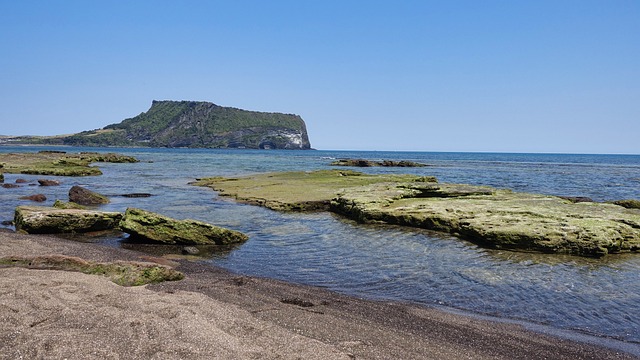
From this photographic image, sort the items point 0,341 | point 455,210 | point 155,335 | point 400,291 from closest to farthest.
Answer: point 0,341 → point 155,335 → point 400,291 → point 455,210

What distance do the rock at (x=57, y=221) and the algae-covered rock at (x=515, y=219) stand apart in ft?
42.7

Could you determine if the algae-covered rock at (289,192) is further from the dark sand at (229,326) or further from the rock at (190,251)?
the dark sand at (229,326)

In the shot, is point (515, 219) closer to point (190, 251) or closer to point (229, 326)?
point (190, 251)

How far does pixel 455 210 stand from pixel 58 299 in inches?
701

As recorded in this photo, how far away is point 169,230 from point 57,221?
5070mm

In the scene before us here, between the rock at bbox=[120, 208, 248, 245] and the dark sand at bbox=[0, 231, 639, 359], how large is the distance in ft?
19.2

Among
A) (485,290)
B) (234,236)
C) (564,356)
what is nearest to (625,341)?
(564,356)

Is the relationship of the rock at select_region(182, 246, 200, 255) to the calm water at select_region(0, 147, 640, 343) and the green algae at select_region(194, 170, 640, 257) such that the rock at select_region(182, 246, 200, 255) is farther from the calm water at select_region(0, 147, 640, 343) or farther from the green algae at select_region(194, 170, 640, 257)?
the green algae at select_region(194, 170, 640, 257)

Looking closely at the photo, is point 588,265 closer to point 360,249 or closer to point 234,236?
point 360,249

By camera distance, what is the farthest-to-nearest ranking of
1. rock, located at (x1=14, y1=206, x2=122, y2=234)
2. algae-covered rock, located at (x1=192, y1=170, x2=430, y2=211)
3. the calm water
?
algae-covered rock, located at (x1=192, y1=170, x2=430, y2=211)
rock, located at (x1=14, y1=206, x2=122, y2=234)
the calm water

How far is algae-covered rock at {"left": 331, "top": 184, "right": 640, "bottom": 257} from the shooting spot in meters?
16.0

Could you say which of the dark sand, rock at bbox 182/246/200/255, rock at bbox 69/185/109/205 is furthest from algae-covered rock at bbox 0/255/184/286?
rock at bbox 69/185/109/205

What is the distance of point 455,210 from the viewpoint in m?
20.9

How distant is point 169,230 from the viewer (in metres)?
16.2
